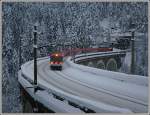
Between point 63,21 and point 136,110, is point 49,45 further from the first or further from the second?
point 136,110

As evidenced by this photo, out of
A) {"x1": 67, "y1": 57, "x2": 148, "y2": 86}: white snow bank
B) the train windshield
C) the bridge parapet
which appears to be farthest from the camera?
the bridge parapet

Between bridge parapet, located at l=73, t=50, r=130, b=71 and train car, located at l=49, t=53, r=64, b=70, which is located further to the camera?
bridge parapet, located at l=73, t=50, r=130, b=71

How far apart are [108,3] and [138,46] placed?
3.22 ft

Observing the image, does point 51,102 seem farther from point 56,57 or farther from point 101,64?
point 101,64

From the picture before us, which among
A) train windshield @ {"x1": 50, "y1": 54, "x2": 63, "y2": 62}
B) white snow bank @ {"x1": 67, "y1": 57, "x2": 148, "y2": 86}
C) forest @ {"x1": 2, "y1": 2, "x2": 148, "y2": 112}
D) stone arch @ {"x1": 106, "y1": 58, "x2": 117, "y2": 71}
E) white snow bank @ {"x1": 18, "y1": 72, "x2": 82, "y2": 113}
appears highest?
forest @ {"x1": 2, "y1": 2, "x2": 148, "y2": 112}

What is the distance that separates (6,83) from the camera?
739 cm

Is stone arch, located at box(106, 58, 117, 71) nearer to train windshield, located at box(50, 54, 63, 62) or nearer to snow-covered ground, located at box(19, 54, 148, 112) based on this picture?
snow-covered ground, located at box(19, 54, 148, 112)

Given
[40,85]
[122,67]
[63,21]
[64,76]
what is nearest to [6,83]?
[40,85]

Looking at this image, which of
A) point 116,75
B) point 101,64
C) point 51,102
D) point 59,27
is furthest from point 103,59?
point 51,102

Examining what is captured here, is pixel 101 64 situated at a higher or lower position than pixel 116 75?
higher

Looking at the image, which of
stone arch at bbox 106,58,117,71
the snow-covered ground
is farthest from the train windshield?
stone arch at bbox 106,58,117,71

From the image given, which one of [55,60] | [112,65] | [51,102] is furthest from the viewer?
[112,65]

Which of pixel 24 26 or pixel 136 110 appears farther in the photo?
pixel 24 26

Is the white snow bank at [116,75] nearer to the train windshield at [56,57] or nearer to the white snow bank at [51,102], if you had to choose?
the train windshield at [56,57]
